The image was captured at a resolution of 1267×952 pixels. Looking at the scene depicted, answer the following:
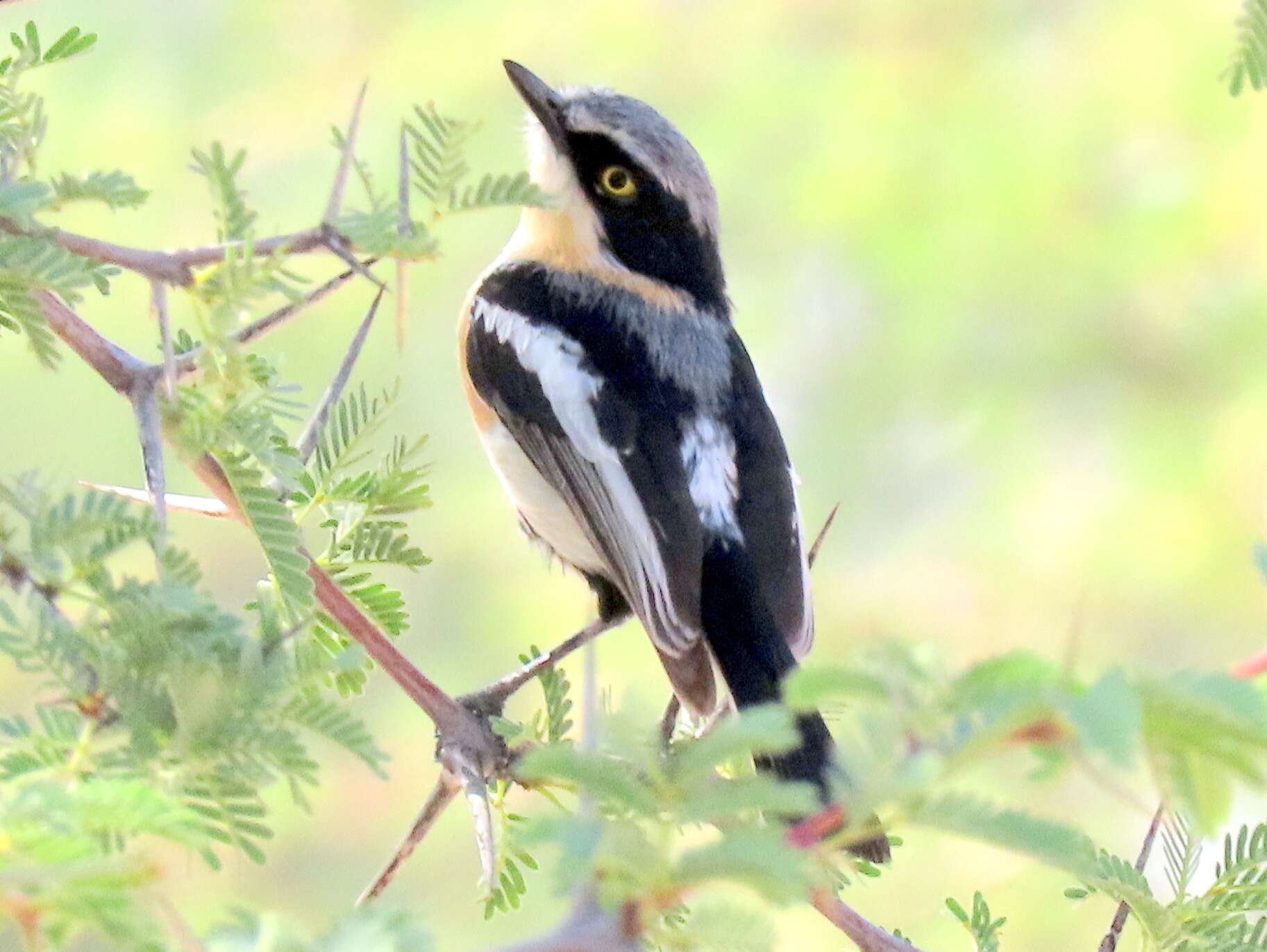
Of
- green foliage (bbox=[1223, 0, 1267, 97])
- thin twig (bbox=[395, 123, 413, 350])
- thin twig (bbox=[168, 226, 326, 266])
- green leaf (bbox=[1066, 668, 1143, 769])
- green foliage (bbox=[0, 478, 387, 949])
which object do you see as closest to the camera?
green leaf (bbox=[1066, 668, 1143, 769])

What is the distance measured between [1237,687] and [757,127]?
6783mm

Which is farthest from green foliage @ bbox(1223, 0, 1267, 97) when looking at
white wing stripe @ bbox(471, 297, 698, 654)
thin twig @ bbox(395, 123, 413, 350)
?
thin twig @ bbox(395, 123, 413, 350)

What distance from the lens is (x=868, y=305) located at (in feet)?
25.4

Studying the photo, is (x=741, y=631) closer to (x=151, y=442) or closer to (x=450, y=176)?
(x=450, y=176)

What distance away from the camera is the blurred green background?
280 inches

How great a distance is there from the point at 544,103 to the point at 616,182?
242mm

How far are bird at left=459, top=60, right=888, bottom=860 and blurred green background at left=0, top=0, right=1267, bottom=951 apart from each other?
11.8 feet

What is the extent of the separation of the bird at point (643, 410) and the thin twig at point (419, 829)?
49 centimetres

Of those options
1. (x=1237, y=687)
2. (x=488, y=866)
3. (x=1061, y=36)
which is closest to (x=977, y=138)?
(x=1061, y=36)

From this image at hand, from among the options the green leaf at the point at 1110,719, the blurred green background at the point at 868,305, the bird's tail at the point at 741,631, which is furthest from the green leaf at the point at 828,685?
the blurred green background at the point at 868,305

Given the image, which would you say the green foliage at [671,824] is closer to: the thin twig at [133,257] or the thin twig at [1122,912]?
the thin twig at [133,257]

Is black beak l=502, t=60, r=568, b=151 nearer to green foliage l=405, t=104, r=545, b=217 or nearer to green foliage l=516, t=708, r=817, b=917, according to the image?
green foliage l=405, t=104, r=545, b=217

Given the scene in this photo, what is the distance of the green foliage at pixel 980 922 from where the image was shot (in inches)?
84.1

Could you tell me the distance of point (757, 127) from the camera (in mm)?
7621
